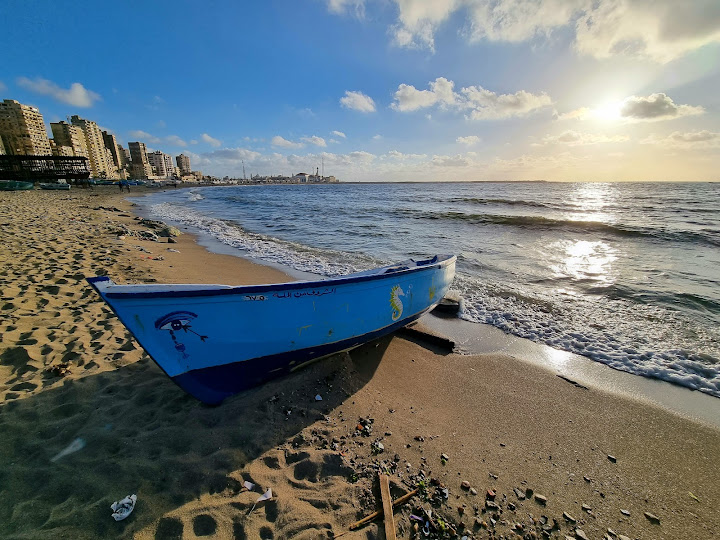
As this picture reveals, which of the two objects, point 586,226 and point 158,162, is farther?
point 158,162

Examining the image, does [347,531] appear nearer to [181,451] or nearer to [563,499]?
[181,451]

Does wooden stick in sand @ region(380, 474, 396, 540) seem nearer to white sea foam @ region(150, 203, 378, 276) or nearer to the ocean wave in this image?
white sea foam @ region(150, 203, 378, 276)

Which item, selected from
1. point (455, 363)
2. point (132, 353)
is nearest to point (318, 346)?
point (455, 363)

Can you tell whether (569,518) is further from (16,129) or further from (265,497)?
(16,129)

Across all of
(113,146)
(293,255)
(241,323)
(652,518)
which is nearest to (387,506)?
(241,323)

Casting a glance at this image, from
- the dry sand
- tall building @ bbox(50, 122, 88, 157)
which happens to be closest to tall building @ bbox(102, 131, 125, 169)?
tall building @ bbox(50, 122, 88, 157)

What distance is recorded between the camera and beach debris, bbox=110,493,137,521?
7.67 feet

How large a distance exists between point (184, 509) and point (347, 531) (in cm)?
133

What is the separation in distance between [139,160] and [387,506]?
603ft

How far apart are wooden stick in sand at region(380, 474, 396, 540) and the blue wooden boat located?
172cm

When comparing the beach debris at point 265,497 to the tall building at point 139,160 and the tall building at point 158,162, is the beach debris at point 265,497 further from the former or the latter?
the tall building at point 158,162

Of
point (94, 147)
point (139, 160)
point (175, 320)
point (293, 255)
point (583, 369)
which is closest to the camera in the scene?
point (175, 320)

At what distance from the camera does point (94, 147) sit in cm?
9900

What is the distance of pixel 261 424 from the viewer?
3.38 metres
